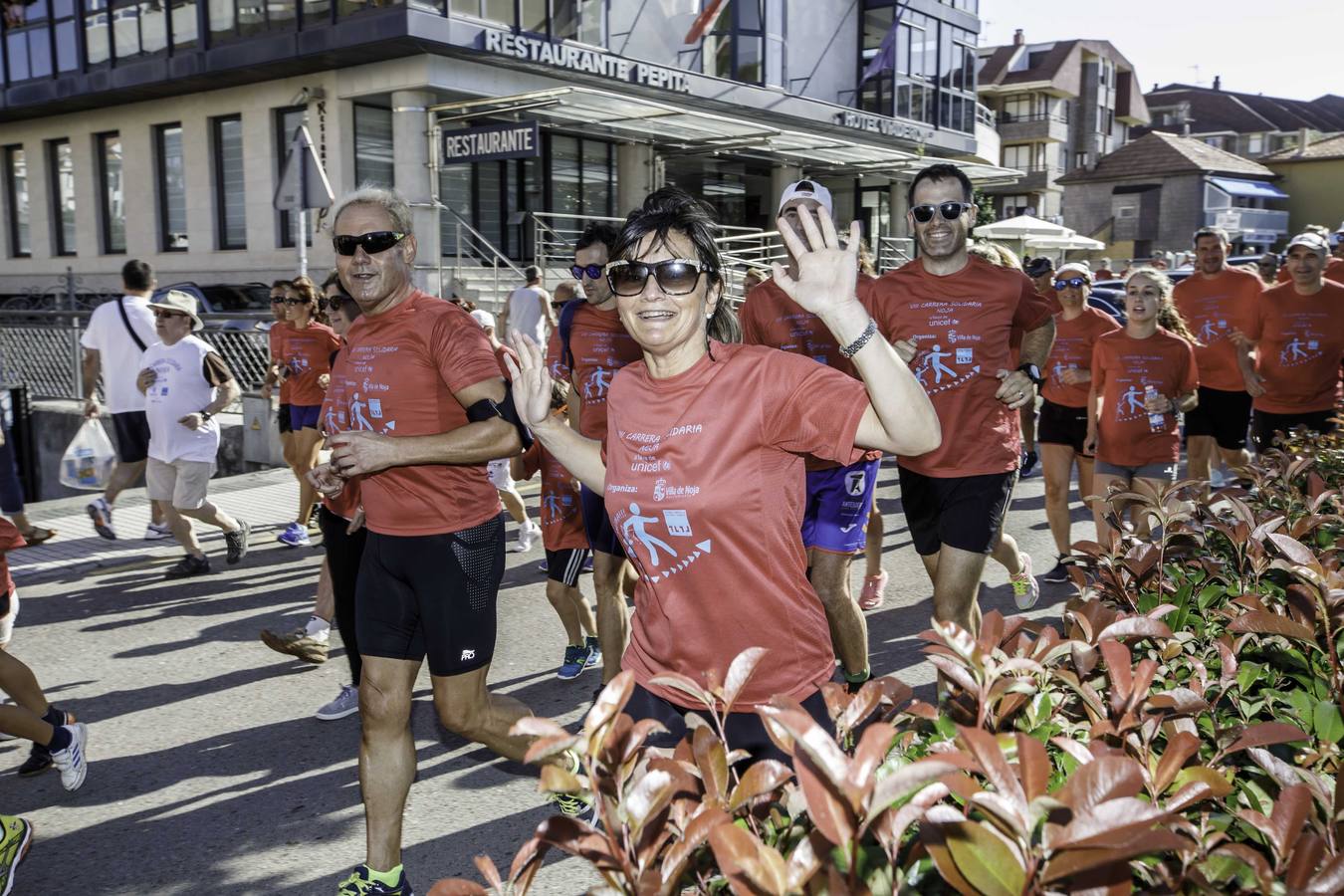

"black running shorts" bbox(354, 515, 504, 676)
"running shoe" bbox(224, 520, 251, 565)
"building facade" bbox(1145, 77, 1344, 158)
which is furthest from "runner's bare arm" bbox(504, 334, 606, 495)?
"building facade" bbox(1145, 77, 1344, 158)

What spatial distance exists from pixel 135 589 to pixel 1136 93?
81609 mm

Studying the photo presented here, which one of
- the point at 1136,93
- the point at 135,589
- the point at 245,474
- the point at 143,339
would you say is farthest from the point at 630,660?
the point at 1136,93

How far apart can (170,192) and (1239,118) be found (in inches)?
3043

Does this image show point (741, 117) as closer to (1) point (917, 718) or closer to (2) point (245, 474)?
(2) point (245, 474)

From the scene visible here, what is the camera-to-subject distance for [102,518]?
8.72 m

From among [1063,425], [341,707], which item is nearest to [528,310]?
[1063,425]

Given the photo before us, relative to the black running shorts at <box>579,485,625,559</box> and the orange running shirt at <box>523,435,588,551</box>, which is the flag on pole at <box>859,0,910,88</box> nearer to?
the orange running shirt at <box>523,435,588,551</box>

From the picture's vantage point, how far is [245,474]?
1145 centimetres

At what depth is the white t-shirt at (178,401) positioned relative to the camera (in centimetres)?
784

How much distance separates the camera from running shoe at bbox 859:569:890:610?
273 inches

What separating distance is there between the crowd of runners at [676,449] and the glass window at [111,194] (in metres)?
21.3

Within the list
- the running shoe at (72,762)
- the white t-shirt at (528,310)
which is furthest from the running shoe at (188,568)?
the white t-shirt at (528,310)

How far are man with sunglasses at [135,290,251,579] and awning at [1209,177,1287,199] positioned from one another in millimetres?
60998

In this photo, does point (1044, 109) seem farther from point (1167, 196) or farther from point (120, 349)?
point (120, 349)
